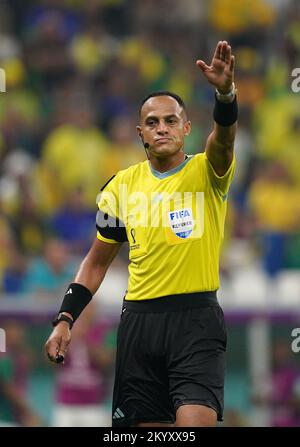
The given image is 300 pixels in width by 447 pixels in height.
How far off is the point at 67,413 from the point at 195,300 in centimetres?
486

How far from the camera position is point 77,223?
486 inches

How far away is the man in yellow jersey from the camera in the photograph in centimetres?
602

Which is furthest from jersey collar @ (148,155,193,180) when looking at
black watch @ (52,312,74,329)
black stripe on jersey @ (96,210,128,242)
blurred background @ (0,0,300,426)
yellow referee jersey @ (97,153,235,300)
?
blurred background @ (0,0,300,426)

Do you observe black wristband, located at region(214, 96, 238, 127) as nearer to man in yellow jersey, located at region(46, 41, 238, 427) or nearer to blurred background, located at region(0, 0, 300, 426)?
man in yellow jersey, located at region(46, 41, 238, 427)

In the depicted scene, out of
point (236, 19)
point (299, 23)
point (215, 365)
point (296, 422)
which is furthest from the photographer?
point (236, 19)

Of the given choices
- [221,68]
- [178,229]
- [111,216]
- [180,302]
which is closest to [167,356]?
[180,302]

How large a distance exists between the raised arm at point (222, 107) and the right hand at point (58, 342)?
47.0 inches

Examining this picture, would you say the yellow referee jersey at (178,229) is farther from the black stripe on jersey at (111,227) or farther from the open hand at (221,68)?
the open hand at (221,68)

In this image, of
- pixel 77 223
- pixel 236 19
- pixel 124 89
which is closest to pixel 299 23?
pixel 236 19

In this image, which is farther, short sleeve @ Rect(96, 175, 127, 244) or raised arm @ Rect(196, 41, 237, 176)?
short sleeve @ Rect(96, 175, 127, 244)

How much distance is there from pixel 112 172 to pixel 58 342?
6.88 metres

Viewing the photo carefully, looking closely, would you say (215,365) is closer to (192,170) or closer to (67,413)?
(192,170)

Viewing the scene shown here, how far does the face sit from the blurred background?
14.4 ft

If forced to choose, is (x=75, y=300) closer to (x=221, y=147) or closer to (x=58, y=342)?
(x=58, y=342)
